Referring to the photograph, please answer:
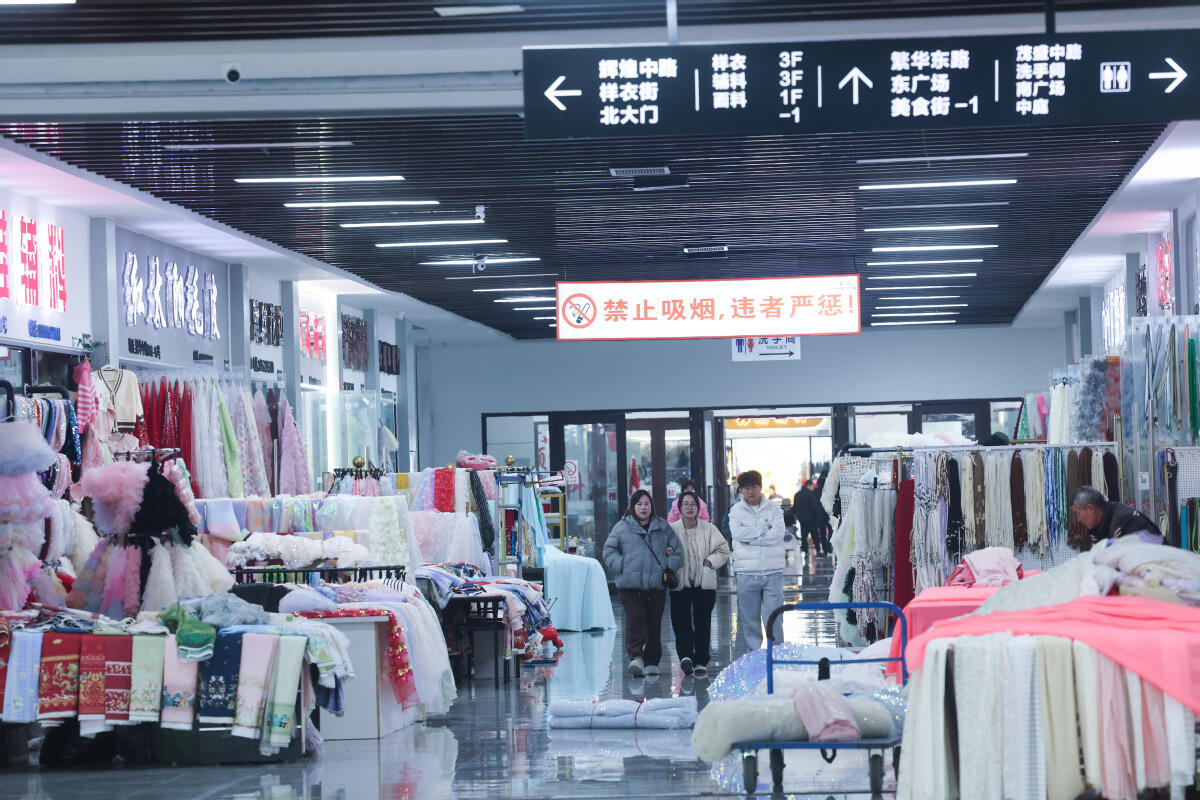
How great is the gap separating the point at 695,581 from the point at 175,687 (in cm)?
445

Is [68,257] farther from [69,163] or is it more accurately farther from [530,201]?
[530,201]

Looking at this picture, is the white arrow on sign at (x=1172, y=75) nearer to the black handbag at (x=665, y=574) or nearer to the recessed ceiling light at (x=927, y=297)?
the black handbag at (x=665, y=574)

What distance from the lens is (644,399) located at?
2288 centimetres

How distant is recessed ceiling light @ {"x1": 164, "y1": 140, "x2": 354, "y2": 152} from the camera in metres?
9.41

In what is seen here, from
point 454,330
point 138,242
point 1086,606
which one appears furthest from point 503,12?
point 454,330

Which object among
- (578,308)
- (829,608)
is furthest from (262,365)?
(829,608)

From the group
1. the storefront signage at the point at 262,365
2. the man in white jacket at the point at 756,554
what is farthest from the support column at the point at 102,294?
the man in white jacket at the point at 756,554

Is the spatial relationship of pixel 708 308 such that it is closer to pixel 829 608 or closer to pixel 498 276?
pixel 498 276

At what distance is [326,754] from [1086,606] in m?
4.64

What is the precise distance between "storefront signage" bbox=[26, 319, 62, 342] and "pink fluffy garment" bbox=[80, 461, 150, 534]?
256cm

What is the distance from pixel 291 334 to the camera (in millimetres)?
15695

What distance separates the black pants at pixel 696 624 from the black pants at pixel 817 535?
11493mm

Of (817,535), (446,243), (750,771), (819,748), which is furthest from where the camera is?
(817,535)

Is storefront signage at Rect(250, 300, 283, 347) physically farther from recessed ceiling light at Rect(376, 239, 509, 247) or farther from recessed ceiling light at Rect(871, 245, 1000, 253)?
recessed ceiling light at Rect(871, 245, 1000, 253)
